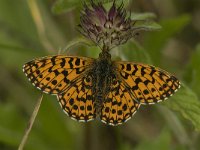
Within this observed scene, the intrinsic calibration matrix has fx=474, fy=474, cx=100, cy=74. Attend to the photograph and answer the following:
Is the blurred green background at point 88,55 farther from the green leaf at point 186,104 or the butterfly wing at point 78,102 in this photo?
the butterfly wing at point 78,102

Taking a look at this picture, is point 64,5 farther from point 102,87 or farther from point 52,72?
point 102,87

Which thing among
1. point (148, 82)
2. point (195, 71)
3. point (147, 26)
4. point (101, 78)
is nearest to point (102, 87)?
point (101, 78)

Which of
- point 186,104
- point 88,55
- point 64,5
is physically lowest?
point 186,104

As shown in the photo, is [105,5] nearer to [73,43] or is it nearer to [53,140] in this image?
[73,43]

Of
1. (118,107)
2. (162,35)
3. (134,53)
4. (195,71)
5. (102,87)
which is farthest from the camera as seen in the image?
(162,35)

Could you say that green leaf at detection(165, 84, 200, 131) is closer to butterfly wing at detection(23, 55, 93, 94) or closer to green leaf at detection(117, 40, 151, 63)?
green leaf at detection(117, 40, 151, 63)

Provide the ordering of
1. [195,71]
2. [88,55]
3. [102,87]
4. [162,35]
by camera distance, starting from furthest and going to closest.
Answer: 1. [162,35]
2. [195,71]
3. [88,55]
4. [102,87]

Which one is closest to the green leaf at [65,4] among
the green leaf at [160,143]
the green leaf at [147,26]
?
the green leaf at [147,26]
